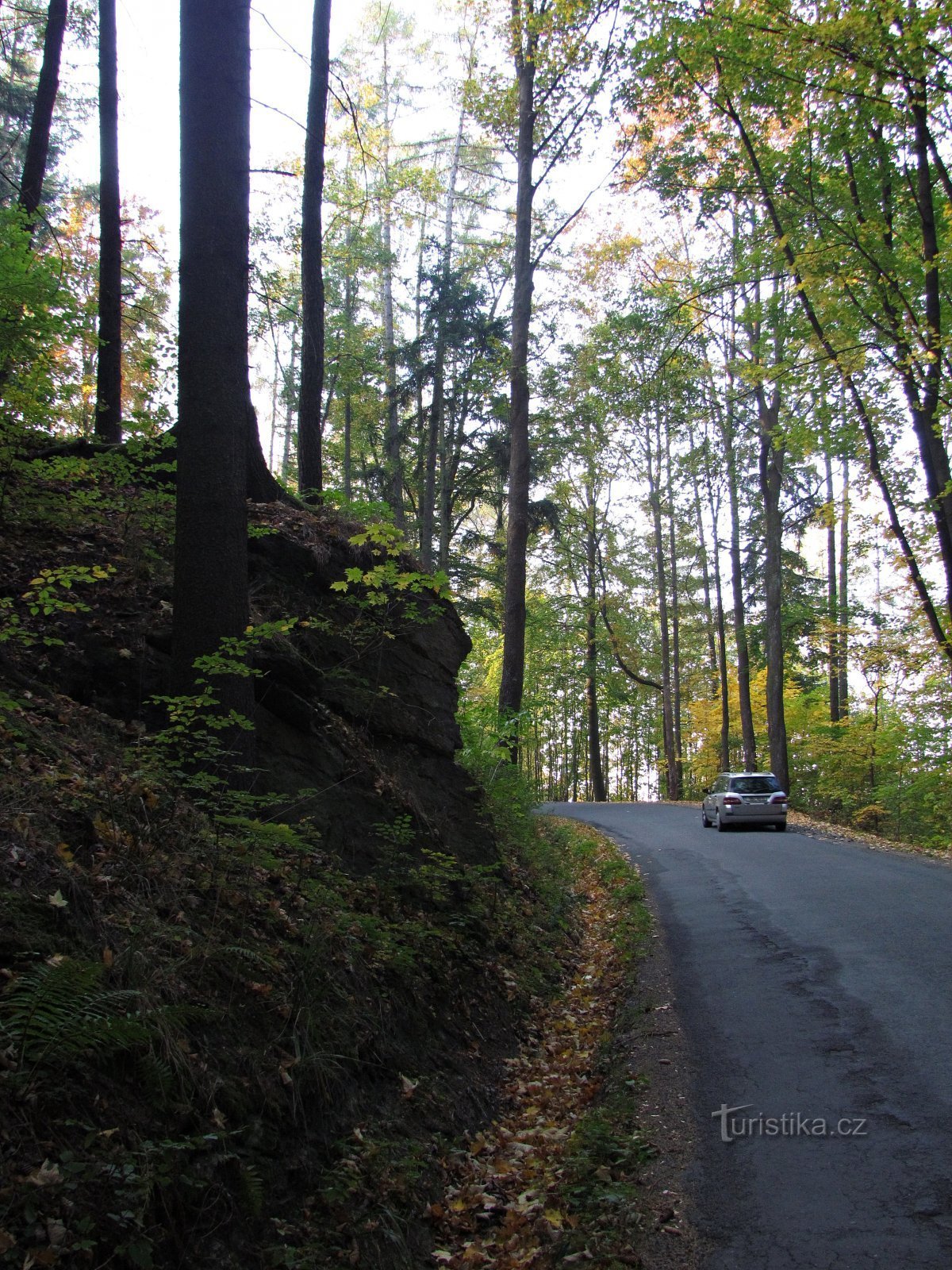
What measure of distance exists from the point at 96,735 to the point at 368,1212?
3.52 meters

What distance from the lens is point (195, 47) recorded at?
5934 mm

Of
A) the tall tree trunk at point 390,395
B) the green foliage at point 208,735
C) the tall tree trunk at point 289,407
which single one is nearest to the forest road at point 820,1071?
the green foliage at point 208,735

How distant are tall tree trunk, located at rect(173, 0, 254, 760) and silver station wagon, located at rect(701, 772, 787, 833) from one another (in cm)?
1642

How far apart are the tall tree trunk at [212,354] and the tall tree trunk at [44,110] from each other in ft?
24.4

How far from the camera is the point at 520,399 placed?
15617 millimetres

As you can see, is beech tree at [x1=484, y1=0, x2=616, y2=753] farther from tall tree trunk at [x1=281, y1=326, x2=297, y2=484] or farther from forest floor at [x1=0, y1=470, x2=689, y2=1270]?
tall tree trunk at [x1=281, y1=326, x2=297, y2=484]

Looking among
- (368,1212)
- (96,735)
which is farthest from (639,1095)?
(96,735)

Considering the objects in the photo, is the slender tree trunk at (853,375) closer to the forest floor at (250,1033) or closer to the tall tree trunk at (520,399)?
the tall tree trunk at (520,399)

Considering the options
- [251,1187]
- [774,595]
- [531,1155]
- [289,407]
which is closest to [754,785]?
[774,595]

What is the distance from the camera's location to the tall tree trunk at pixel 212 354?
19.0 ft

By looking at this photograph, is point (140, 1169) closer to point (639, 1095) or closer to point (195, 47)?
point (639, 1095)

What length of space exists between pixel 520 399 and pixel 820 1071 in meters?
12.9

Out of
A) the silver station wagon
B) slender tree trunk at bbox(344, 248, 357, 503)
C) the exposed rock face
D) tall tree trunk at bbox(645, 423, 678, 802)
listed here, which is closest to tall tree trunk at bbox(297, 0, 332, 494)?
the exposed rock face

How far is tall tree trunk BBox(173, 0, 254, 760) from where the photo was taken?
5.80m
